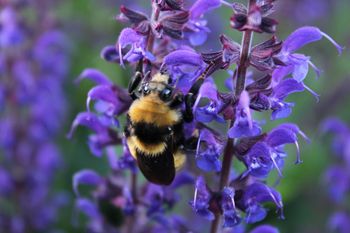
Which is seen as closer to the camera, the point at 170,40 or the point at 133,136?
the point at 133,136

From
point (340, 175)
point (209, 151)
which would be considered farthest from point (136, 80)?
point (340, 175)

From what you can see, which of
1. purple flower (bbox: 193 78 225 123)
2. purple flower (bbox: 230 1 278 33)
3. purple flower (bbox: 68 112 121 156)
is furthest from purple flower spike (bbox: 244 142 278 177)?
purple flower (bbox: 68 112 121 156)

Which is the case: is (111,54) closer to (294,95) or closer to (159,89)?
(159,89)

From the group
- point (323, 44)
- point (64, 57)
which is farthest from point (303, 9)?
point (64, 57)

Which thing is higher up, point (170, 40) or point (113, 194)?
point (170, 40)

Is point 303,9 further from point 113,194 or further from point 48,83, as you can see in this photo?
point 113,194

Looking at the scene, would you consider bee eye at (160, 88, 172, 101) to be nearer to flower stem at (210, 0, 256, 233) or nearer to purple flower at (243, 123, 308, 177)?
flower stem at (210, 0, 256, 233)
